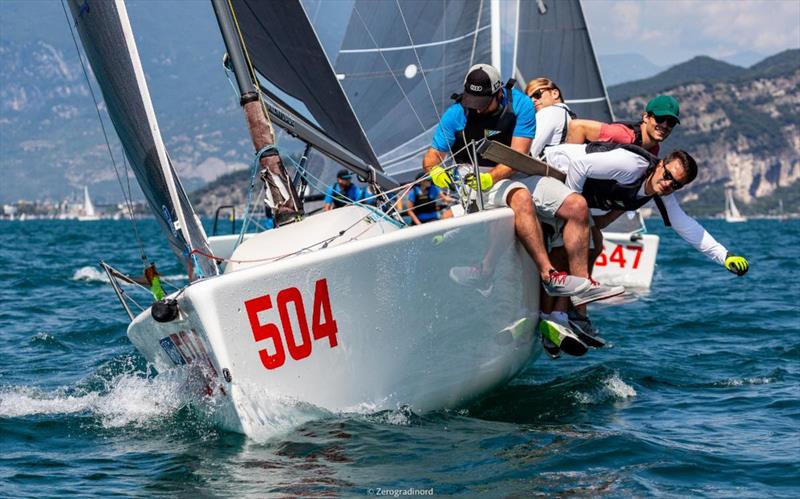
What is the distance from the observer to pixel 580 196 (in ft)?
17.0

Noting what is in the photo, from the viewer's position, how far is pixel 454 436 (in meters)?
4.64

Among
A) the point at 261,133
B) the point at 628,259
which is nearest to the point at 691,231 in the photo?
the point at 261,133

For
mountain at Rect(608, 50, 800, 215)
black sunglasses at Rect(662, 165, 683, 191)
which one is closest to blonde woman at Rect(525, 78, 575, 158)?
black sunglasses at Rect(662, 165, 683, 191)

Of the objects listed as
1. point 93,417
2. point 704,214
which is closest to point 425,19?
point 93,417

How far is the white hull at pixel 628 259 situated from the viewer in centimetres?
1228

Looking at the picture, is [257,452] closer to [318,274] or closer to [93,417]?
[318,274]

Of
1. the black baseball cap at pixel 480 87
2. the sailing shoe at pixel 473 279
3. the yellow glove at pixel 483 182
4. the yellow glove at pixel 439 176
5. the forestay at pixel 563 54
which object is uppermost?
the forestay at pixel 563 54

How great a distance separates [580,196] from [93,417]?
2.53 metres

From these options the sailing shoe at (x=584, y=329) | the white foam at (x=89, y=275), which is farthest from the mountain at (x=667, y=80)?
the sailing shoe at (x=584, y=329)

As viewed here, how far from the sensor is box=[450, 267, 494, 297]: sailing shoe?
4.77 meters

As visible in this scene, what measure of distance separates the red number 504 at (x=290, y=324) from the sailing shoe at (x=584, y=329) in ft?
5.33

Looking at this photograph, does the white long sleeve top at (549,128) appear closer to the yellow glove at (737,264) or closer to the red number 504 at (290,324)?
the yellow glove at (737,264)

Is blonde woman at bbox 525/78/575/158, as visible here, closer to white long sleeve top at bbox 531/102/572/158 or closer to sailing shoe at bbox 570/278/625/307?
white long sleeve top at bbox 531/102/572/158

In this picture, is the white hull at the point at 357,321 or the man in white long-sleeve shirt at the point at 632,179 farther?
the man in white long-sleeve shirt at the point at 632,179
